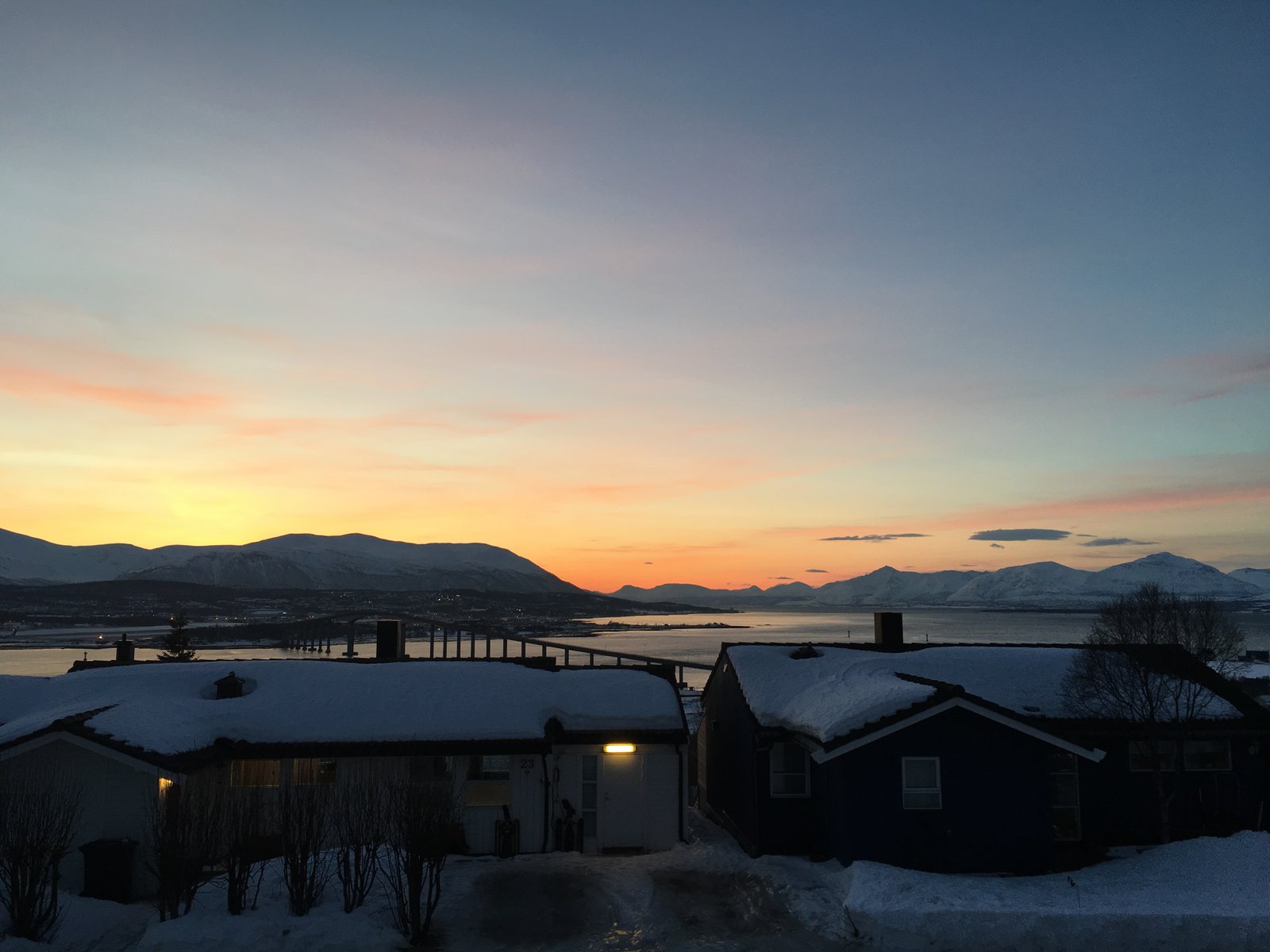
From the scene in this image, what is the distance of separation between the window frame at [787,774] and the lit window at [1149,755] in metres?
7.89

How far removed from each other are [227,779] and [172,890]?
5068mm

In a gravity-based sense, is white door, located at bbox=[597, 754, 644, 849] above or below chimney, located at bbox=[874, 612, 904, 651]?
below

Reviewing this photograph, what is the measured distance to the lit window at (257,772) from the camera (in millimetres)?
19609

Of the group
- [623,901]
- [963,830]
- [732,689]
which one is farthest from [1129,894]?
[732,689]

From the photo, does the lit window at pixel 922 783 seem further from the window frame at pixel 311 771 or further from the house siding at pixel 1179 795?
the window frame at pixel 311 771

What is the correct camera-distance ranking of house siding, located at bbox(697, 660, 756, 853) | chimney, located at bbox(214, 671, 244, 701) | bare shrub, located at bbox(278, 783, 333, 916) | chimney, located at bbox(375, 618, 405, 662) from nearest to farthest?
1. bare shrub, located at bbox(278, 783, 333, 916)
2. house siding, located at bbox(697, 660, 756, 853)
3. chimney, located at bbox(214, 671, 244, 701)
4. chimney, located at bbox(375, 618, 405, 662)

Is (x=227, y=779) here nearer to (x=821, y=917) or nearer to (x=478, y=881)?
(x=478, y=881)

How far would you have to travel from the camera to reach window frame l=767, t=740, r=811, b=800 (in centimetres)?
2042

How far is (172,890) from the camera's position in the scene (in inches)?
558

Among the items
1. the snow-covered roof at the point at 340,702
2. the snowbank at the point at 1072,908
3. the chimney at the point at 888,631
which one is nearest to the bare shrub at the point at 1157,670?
the snowbank at the point at 1072,908

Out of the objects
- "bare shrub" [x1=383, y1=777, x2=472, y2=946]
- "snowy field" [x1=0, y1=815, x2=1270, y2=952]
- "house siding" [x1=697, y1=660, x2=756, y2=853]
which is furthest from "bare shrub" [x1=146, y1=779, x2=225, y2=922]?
"house siding" [x1=697, y1=660, x2=756, y2=853]

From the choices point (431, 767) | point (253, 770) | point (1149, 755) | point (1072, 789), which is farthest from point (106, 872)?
point (1149, 755)

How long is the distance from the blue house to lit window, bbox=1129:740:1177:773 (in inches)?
2.0

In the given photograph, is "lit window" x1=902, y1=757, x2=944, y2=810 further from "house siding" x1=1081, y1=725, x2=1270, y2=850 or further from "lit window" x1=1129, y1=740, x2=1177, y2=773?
"lit window" x1=1129, y1=740, x2=1177, y2=773
